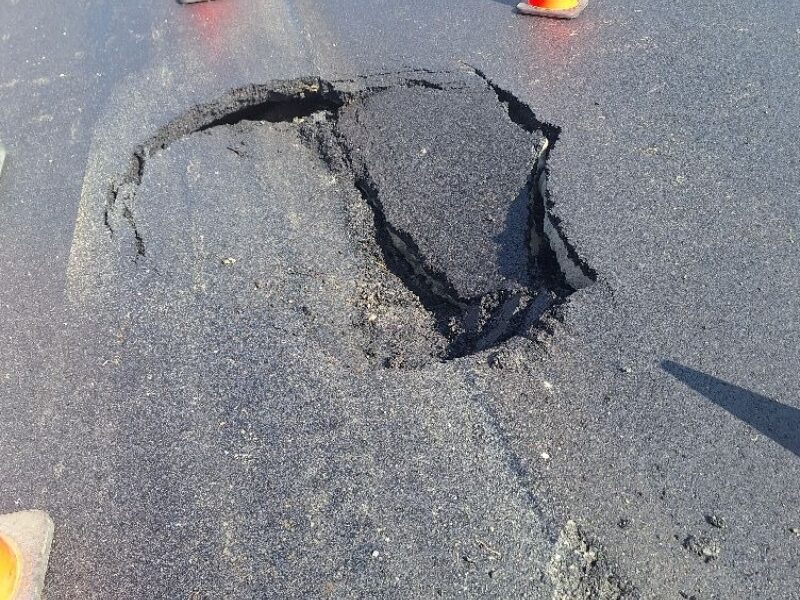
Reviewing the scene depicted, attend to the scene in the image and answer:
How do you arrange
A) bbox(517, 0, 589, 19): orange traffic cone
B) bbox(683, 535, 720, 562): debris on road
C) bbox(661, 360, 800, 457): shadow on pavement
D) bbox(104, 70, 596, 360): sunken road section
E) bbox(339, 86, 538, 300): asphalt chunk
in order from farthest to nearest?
bbox(517, 0, 589, 19): orange traffic cone → bbox(339, 86, 538, 300): asphalt chunk → bbox(104, 70, 596, 360): sunken road section → bbox(661, 360, 800, 457): shadow on pavement → bbox(683, 535, 720, 562): debris on road

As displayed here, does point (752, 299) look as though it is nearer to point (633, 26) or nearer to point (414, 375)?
point (414, 375)

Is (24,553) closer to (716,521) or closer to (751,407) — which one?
(716,521)

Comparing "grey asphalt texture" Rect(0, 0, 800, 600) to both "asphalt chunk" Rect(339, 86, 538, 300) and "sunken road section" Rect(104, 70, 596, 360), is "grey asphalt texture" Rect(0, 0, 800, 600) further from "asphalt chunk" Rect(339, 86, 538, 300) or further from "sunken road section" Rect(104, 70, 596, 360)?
"asphalt chunk" Rect(339, 86, 538, 300)

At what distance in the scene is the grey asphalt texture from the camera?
2365 millimetres

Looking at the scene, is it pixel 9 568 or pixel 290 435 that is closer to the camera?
pixel 9 568

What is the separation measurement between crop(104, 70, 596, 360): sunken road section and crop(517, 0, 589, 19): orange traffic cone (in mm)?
1045

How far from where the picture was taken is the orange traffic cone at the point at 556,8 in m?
5.24

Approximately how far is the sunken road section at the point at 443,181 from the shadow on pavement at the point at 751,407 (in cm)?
65

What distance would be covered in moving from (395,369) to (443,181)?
128cm

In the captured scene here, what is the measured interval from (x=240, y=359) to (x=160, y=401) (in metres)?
0.36

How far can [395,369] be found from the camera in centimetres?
300

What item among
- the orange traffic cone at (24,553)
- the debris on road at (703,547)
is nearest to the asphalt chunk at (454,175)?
the debris on road at (703,547)

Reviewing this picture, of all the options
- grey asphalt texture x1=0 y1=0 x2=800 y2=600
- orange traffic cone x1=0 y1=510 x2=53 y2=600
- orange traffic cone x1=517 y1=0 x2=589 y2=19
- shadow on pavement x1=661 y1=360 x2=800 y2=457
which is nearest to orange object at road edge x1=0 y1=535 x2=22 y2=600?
orange traffic cone x1=0 y1=510 x2=53 y2=600

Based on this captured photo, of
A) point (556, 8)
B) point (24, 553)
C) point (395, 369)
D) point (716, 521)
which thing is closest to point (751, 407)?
point (716, 521)
